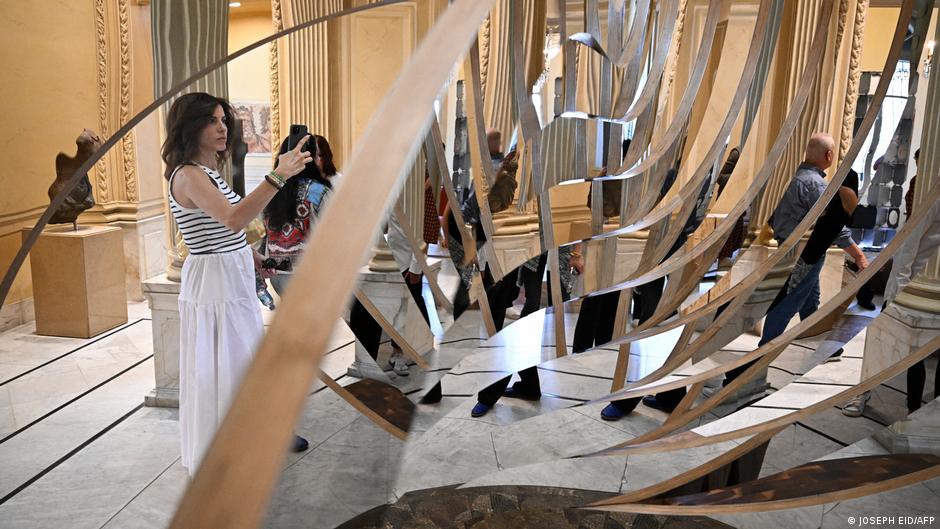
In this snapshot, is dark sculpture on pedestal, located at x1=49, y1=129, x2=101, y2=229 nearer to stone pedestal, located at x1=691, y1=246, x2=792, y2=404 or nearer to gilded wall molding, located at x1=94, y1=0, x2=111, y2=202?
gilded wall molding, located at x1=94, y1=0, x2=111, y2=202

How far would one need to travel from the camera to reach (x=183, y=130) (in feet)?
6.52

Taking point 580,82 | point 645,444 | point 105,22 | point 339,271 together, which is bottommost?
point 645,444

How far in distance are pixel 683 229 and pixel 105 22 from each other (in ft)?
15.2

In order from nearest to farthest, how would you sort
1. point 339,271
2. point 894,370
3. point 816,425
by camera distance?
point 339,271, point 894,370, point 816,425

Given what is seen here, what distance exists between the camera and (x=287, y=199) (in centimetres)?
223

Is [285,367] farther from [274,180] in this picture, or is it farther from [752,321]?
[274,180]

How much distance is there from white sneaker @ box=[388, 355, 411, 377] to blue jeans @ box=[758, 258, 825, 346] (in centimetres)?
79

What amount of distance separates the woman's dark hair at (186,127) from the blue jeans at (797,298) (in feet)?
4.98

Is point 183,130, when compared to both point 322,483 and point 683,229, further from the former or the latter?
point 683,229

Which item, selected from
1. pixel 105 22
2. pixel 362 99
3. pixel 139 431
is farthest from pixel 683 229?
pixel 105 22

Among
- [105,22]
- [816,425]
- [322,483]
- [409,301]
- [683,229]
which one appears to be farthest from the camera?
[105,22]

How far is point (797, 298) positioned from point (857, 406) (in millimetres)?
258

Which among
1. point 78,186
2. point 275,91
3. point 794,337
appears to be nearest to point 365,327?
point 794,337

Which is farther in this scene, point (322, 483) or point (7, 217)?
point (7, 217)
